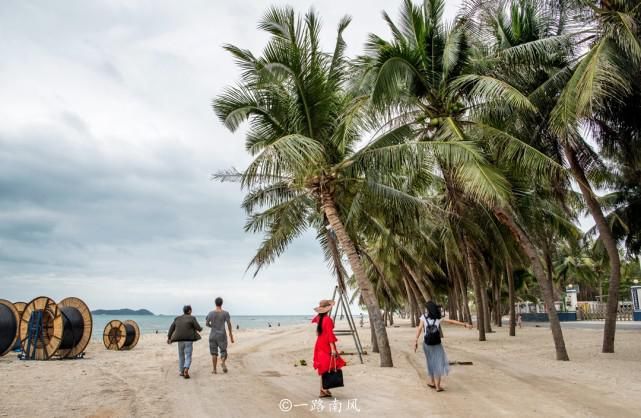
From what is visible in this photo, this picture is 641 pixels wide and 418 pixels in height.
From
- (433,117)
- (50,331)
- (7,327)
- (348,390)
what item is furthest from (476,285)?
(7,327)

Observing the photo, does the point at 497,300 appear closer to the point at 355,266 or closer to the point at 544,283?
the point at 544,283

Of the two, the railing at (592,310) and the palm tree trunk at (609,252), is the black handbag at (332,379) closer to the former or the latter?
the palm tree trunk at (609,252)

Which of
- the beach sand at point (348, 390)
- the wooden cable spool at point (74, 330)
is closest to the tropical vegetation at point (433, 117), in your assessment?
the beach sand at point (348, 390)

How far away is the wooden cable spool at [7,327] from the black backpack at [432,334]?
14.6 m

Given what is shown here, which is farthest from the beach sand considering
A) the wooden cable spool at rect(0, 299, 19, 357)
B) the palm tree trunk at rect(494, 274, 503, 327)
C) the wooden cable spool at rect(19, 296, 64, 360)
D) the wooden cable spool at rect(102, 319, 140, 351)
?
the palm tree trunk at rect(494, 274, 503, 327)

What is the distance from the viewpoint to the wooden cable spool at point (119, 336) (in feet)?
72.1

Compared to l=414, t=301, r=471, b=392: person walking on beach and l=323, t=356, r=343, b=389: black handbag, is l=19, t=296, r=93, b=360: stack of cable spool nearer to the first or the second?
l=323, t=356, r=343, b=389: black handbag

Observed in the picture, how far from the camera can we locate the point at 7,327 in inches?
632

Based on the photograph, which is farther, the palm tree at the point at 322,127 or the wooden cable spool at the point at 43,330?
the wooden cable spool at the point at 43,330

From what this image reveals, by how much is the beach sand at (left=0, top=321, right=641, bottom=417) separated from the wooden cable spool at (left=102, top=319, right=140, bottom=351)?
825 centimetres

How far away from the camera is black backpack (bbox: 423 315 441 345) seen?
8.27m

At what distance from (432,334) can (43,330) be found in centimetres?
1410

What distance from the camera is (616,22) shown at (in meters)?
10.8

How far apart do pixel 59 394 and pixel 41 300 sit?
8.80 metres
